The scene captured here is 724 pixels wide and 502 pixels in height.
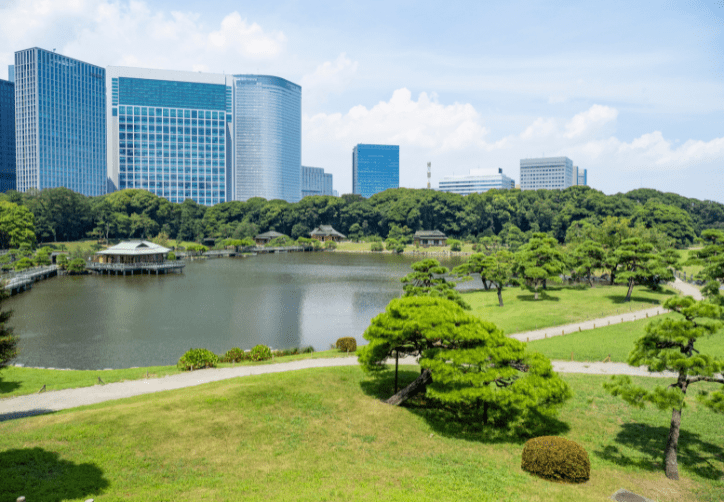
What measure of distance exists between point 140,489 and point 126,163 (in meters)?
165

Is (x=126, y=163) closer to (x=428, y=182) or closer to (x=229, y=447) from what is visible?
(x=428, y=182)

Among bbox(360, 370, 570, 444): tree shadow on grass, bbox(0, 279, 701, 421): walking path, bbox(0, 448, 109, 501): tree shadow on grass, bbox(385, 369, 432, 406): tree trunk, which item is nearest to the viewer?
bbox(0, 448, 109, 501): tree shadow on grass

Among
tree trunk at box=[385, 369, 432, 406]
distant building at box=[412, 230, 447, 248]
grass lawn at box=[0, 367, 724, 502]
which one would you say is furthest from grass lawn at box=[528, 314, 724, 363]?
distant building at box=[412, 230, 447, 248]

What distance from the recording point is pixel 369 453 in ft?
36.2

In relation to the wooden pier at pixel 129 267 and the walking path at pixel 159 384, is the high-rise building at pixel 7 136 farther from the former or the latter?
the walking path at pixel 159 384

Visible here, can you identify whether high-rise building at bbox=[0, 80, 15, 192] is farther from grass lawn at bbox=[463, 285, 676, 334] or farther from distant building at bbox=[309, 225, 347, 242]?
grass lawn at bbox=[463, 285, 676, 334]

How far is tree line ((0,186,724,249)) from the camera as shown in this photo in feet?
274

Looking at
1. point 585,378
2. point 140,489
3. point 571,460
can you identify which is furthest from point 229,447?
point 585,378

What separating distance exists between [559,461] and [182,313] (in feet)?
101

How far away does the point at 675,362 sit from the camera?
10.2m

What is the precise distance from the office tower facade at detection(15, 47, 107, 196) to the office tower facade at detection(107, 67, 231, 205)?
8.36 meters

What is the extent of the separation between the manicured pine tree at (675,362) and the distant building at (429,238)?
3513 inches

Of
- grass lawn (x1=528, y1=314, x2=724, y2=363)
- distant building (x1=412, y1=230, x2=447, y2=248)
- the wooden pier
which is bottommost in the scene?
grass lawn (x1=528, y1=314, x2=724, y2=363)

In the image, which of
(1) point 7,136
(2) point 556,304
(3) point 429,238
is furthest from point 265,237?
(1) point 7,136
